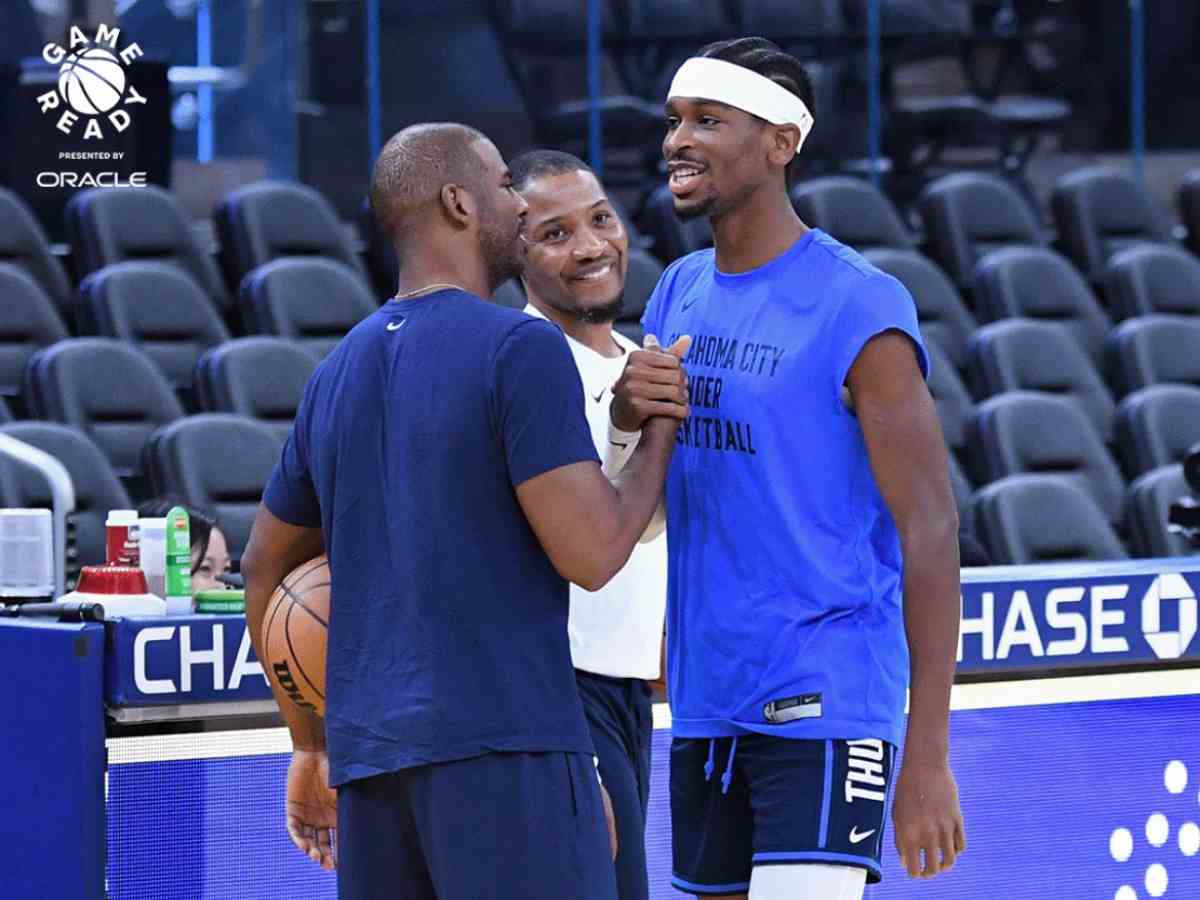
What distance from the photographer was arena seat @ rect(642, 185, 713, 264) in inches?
356

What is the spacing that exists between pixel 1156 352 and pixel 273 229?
11.7 ft

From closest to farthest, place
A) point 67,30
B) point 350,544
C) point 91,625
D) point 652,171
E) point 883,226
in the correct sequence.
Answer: point 350,544
point 91,625
point 67,30
point 883,226
point 652,171

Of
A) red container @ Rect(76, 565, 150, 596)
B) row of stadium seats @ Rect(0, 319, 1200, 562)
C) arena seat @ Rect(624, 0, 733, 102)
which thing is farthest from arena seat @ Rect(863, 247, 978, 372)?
red container @ Rect(76, 565, 150, 596)

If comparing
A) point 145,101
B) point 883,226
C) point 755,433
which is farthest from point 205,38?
point 755,433

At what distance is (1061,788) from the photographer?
13.8 ft

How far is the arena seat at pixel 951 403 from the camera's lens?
8141 millimetres

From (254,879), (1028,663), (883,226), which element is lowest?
(254,879)

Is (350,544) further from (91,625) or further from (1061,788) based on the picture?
(1061,788)

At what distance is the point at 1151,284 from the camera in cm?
937

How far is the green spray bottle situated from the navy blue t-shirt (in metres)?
0.99

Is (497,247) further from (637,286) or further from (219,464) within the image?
(637,286)

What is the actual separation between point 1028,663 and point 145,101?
210 inches

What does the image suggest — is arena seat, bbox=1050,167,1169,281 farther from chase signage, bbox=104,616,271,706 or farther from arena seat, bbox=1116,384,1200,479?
chase signage, bbox=104,616,271,706

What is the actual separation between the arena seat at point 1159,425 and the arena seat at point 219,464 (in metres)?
3.16
